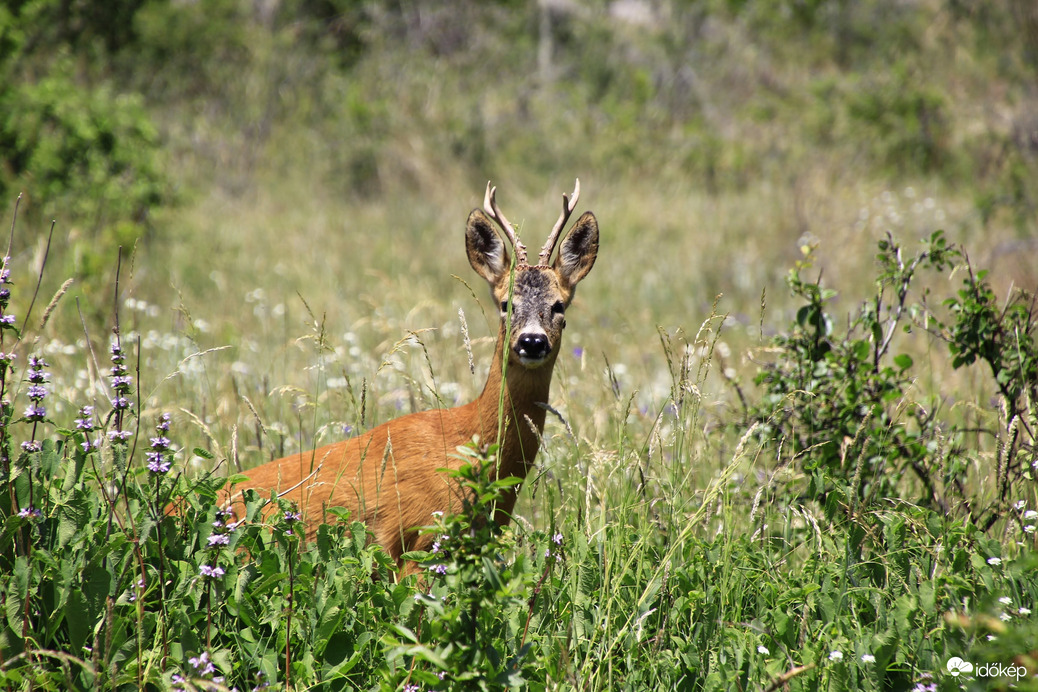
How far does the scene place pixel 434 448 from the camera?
10.8 feet

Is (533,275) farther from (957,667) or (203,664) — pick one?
(957,667)

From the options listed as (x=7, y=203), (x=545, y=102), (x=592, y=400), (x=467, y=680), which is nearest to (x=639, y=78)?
(x=545, y=102)

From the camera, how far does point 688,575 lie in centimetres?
276

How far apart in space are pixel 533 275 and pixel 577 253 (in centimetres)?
38

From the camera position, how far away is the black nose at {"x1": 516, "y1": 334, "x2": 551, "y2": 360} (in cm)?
323

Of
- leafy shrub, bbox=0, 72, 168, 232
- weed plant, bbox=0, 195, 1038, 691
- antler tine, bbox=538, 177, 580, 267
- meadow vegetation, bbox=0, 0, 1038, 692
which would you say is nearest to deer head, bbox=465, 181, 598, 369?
antler tine, bbox=538, 177, 580, 267

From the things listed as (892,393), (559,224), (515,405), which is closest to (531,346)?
(515,405)

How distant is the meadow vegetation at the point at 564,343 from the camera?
238cm

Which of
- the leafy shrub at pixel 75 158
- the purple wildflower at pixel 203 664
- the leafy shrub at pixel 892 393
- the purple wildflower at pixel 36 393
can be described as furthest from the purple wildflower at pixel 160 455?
the leafy shrub at pixel 75 158

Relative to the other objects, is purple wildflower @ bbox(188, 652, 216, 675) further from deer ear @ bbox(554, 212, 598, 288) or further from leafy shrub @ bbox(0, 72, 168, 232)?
leafy shrub @ bbox(0, 72, 168, 232)

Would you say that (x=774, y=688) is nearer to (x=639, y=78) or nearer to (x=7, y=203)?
(x=7, y=203)

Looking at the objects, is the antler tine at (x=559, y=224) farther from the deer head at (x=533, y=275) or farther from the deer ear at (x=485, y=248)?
the deer ear at (x=485, y=248)

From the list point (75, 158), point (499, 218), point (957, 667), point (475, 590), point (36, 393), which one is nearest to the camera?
point (475, 590)

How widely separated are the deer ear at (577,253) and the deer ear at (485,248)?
0.80ft
